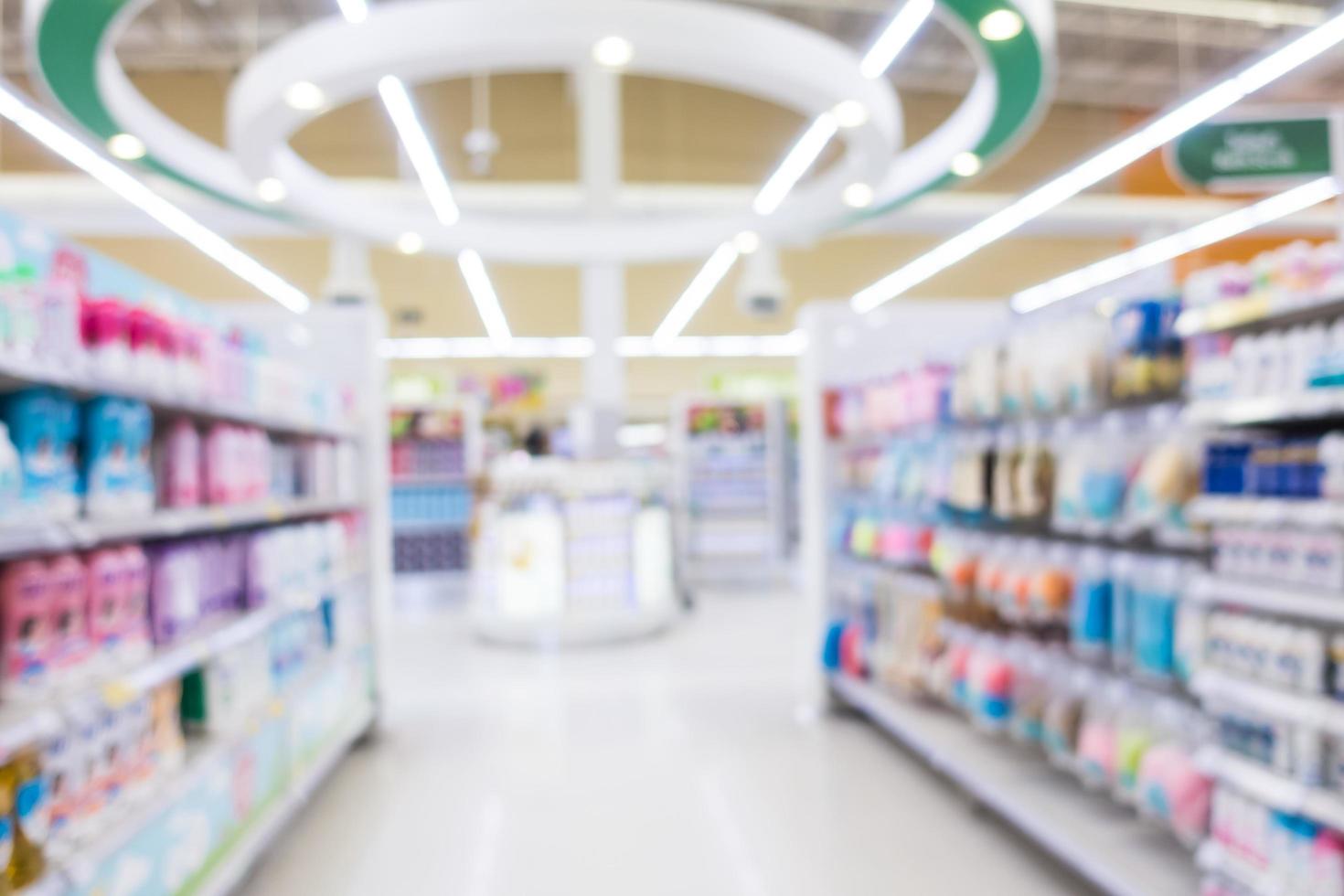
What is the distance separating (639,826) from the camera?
3691 mm

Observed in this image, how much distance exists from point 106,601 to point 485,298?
1286cm

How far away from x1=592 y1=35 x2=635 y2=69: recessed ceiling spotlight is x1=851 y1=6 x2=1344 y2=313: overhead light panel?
6.43ft

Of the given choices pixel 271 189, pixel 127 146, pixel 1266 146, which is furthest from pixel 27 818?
pixel 127 146

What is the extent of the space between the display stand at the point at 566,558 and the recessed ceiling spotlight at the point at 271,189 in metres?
3.03

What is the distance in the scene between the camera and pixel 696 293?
583 inches

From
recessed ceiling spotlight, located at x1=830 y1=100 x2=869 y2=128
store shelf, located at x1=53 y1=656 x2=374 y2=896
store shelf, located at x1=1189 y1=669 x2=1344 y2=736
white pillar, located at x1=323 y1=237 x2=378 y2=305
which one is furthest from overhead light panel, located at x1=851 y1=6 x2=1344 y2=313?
white pillar, located at x1=323 y1=237 x2=378 y2=305

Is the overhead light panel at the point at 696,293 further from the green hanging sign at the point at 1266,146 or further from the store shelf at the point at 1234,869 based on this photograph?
the store shelf at the point at 1234,869

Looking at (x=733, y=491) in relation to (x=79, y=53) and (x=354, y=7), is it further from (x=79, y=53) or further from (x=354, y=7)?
(x=79, y=53)

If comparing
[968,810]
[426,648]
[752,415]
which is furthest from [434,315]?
[968,810]

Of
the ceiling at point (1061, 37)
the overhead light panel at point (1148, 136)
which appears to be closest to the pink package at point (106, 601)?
the overhead light panel at point (1148, 136)

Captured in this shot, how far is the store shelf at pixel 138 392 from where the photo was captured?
193 centimetres

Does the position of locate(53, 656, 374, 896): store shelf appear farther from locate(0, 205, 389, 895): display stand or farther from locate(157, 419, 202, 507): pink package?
locate(157, 419, 202, 507): pink package

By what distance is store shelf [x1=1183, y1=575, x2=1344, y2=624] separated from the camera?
6.92 feet

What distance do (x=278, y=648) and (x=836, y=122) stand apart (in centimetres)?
325
